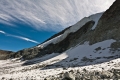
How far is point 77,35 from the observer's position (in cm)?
6147

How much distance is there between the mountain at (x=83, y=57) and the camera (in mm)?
16436

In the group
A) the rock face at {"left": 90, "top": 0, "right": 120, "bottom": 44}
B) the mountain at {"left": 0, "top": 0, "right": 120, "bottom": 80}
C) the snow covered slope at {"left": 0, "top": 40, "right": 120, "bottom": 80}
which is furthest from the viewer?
the rock face at {"left": 90, "top": 0, "right": 120, "bottom": 44}

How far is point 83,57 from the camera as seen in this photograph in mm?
32531

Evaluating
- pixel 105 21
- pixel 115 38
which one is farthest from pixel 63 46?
pixel 115 38

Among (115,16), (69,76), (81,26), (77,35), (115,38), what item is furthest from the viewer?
(81,26)

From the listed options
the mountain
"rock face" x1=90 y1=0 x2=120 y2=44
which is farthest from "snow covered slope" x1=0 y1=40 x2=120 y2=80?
"rock face" x1=90 y1=0 x2=120 y2=44

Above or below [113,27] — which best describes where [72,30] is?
above

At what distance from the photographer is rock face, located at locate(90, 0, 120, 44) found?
36.7 meters

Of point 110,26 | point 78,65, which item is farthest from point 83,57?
point 110,26

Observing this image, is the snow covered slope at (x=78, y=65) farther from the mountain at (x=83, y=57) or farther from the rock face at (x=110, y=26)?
the rock face at (x=110, y=26)

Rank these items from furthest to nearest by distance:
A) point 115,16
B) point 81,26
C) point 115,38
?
point 81,26, point 115,16, point 115,38

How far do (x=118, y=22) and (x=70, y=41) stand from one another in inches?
1027

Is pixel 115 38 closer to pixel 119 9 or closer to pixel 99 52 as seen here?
pixel 99 52

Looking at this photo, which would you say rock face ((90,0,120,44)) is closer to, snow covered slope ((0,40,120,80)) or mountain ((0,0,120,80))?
mountain ((0,0,120,80))
